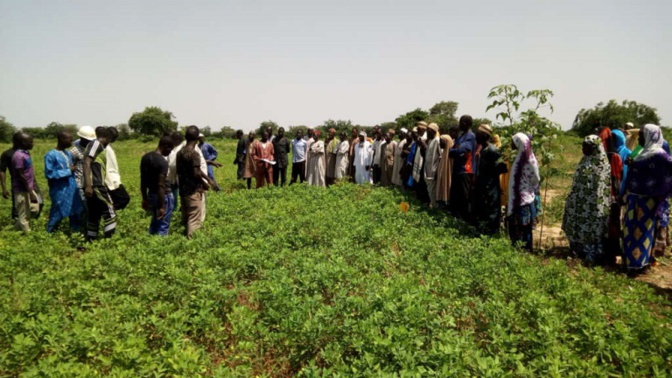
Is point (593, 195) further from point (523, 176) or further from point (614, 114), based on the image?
point (614, 114)

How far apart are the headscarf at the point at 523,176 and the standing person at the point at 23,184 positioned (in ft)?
27.0

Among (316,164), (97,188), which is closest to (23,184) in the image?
(97,188)

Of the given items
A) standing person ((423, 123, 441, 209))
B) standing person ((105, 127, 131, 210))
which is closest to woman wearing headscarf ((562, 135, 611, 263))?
standing person ((423, 123, 441, 209))

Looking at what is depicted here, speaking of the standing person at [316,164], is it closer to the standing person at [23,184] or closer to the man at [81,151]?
the man at [81,151]

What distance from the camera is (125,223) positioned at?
7293 mm

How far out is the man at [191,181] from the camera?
6.17 metres

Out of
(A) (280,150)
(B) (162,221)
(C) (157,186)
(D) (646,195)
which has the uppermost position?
(A) (280,150)

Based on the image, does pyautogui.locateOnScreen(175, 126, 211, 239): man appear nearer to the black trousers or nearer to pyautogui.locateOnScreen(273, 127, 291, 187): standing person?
pyautogui.locateOnScreen(273, 127, 291, 187): standing person

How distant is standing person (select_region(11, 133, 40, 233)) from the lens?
6.87m

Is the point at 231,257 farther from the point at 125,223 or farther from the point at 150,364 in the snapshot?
the point at 125,223

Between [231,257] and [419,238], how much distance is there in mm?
2876

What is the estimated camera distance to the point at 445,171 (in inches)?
314

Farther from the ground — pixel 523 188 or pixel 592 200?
pixel 523 188

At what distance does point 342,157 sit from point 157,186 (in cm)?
717
